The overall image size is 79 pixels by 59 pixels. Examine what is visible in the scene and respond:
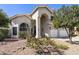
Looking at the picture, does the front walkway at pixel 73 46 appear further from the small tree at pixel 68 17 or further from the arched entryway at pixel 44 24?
the arched entryway at pixel 44 24

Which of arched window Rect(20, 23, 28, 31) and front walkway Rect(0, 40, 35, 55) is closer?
front walkway Rect(0, 40, 35, 55)

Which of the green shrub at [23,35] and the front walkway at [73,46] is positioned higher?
the green shrub at [23,35]

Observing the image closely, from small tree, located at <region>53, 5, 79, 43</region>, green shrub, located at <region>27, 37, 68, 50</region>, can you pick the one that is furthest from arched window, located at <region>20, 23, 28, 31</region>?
small tree, located at <region>53, 5, 79, 43</region>

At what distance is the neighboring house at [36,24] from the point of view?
35.9 feet

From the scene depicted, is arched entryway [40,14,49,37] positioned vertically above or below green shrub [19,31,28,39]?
above

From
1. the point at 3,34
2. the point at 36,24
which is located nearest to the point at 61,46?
the point at 36,24

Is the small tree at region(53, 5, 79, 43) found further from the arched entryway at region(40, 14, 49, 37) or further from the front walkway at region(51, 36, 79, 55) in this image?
the arched entryway at region(40, 14, 49, 37)

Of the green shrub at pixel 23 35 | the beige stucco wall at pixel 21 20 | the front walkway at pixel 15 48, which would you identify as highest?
the beige stucco wall at pixel 21 20

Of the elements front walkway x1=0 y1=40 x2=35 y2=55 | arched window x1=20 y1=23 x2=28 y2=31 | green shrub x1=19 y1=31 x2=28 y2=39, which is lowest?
front walkway x1=0 y1=40 x2=35 y2=55

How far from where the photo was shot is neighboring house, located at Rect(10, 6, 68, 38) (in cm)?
1095

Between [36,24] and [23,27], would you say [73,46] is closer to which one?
[36,24]

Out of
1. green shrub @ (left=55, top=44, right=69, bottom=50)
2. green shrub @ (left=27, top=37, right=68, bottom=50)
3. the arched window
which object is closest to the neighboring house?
the arched window

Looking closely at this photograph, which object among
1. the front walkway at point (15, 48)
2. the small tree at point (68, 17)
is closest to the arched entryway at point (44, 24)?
the small tree at point (68, 17)

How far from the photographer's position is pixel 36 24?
1099cm
